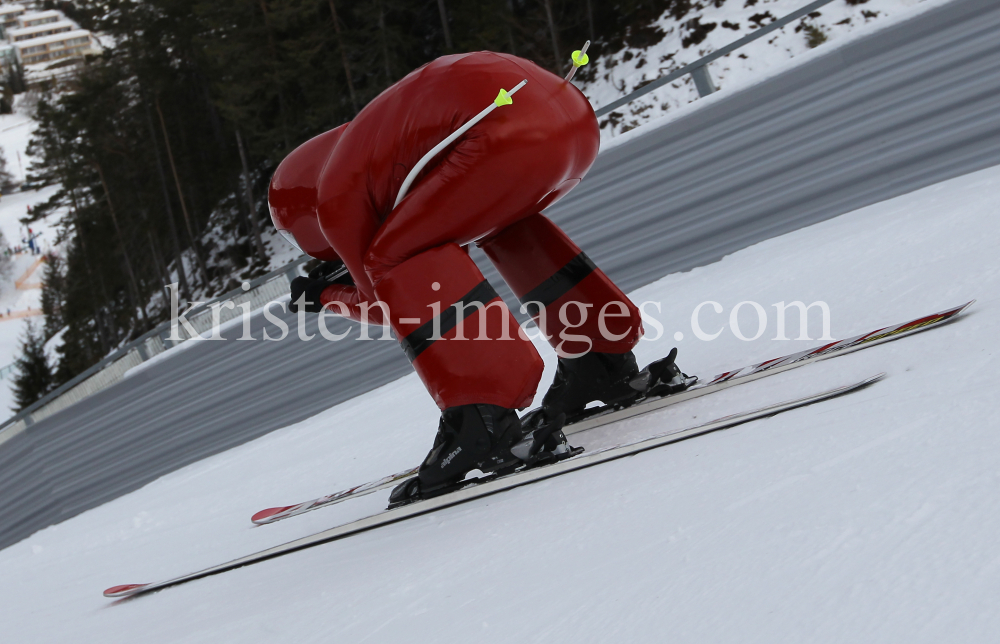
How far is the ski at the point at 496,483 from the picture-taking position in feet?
5.48

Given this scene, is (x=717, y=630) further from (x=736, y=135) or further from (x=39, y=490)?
(x=39, y=490)

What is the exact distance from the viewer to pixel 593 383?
264 centimetres

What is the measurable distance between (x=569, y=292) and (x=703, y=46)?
61.2 feet

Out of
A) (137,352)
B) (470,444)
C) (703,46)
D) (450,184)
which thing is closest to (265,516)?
(470,444)

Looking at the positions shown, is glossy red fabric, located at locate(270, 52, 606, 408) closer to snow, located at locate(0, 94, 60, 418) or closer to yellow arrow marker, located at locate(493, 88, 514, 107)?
yellow arrow marker, located at locate(493, 88, 514, 107)

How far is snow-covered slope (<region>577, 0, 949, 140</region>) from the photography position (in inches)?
671

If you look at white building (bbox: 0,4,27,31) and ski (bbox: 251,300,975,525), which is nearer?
ski (bbox: 251,300,975,525)

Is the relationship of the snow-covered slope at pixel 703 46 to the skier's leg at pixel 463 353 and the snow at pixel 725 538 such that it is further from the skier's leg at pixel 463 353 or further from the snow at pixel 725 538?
the skier's leg at pixel 463 353

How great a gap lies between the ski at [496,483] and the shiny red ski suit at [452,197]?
0.73 ft

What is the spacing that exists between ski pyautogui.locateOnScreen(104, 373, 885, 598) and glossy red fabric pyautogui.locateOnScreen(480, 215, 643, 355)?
27.1 inches

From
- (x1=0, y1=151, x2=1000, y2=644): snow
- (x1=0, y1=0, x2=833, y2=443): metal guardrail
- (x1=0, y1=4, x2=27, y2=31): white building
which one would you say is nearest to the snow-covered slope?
(x1=0, y1=0, x2=833, y2=443): metal guardrail

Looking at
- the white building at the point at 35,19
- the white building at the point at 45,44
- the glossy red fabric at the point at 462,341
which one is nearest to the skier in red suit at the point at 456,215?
the glossy red fabric at the point at 462,341

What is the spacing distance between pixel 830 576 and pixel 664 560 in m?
0.26

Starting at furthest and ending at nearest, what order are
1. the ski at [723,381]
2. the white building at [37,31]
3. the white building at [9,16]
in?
the white building at [9,16]
the white building at [37,31]
the ski at [723,381]
